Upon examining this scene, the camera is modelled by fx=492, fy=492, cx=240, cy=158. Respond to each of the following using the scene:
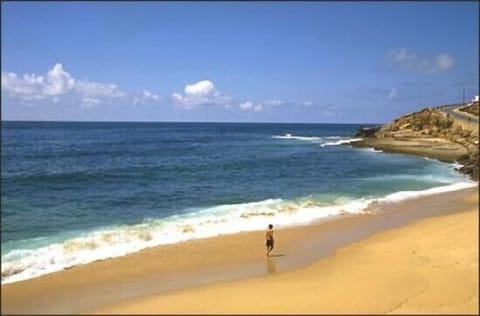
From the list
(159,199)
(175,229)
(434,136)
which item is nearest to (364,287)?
(175,229)

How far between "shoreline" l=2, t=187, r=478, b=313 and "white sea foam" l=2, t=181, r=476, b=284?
516 mm

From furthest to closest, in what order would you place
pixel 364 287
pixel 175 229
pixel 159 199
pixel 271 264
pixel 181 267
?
1. pixel 159 199
2. pixel 175 229
3. pixel 271 264
4. pixel 181 267
5. pixel 364 287

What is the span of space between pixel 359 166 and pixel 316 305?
32.2 metres

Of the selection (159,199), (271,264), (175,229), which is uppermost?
(159,199)

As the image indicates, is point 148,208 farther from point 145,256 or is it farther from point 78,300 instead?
point 78,300

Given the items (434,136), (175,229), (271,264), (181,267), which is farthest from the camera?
(434,136)

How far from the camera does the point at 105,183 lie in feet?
86.2

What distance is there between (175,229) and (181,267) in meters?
4.31

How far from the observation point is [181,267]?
40.8 feet

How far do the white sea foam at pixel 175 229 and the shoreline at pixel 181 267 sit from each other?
52 centimetres

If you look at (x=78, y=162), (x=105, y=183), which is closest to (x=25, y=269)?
(x=105, y=183)

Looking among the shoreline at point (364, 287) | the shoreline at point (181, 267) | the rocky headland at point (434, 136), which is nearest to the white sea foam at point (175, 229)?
the shoreline at point (181, 267)

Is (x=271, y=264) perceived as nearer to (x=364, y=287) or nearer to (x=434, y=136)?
(x=364, y=287)

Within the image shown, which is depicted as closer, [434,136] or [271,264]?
[271,264]
